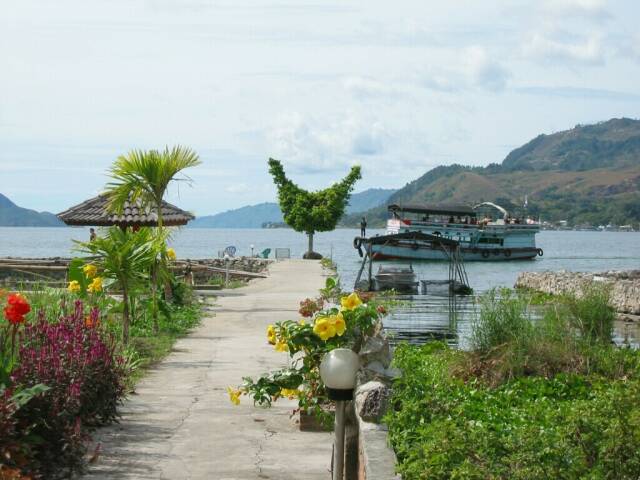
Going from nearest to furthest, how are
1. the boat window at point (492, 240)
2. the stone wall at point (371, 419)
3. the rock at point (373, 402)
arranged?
the stone wall at point (371, 419), the rock at point (373, 402), the boat window at point (492, 240)

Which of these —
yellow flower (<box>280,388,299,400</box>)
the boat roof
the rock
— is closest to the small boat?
yellow flower (<box>280,388,299,400</box>)

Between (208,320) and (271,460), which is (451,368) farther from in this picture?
(208,320)

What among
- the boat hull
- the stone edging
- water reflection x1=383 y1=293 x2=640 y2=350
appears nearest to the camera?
the stone edging

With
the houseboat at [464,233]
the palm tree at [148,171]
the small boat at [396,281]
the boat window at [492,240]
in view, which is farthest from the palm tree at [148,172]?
the boat window at [492,240]

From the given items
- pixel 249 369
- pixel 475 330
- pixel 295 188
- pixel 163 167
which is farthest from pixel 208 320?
pixel 295 188

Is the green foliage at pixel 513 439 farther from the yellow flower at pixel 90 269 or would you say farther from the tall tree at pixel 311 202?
the tall tree at pixel 311 202

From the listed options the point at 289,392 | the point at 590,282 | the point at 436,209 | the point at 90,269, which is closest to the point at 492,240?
the point at 436,209

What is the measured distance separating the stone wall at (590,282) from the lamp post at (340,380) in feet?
30.6

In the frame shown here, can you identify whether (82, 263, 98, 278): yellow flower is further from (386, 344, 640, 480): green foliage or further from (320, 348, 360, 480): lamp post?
(320, 348, 360, 480): lamp post

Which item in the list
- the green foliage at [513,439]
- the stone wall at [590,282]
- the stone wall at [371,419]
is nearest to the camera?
the green foliage at [513,439]

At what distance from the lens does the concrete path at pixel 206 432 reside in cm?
665

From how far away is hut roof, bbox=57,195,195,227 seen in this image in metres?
20.4

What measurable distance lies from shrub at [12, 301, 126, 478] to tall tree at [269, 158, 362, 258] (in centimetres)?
4240

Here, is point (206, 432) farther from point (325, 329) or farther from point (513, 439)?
point (513, 439)
